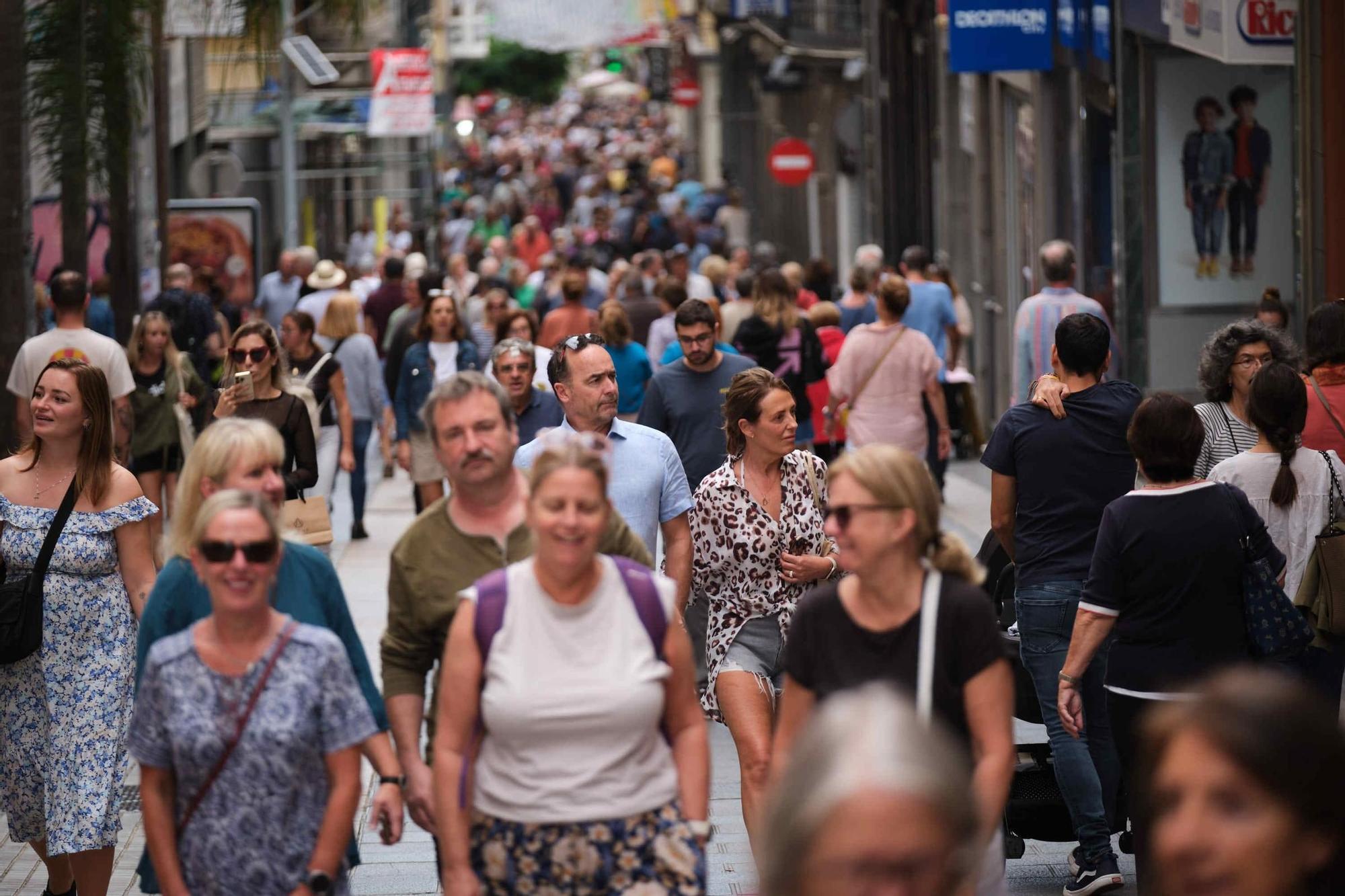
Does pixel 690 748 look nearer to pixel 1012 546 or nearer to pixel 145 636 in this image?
pixel 145 636

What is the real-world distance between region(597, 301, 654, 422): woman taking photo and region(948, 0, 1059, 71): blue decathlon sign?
543 centimetres

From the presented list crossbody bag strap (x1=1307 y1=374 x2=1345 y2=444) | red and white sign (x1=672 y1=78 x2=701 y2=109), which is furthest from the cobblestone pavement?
red and white sign (x1=672 y1=78 x2=701 y2=109)

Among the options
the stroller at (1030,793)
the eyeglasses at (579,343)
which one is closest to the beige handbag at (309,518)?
the eyeglasses at (579,343)

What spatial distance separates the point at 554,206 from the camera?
40.2 metres

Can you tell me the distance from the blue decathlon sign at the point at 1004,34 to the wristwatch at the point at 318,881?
535 inches

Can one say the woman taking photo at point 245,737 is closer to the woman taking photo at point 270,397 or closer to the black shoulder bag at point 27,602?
the black shoulder bag at point 27,602

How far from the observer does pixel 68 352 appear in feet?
35.6

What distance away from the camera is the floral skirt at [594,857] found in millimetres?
4367

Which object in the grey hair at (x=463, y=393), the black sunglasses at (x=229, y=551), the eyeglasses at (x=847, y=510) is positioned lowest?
the black sunglasses at (x=229, y=551)

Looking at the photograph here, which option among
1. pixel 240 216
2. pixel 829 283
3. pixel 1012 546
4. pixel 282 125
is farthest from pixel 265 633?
pixel 282 125

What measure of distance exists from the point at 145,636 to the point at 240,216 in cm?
1893

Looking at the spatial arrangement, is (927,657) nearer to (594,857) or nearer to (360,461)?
(594,857)

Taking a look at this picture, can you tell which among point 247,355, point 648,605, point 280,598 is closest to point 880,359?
point 247,355

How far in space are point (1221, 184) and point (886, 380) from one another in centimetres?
346
